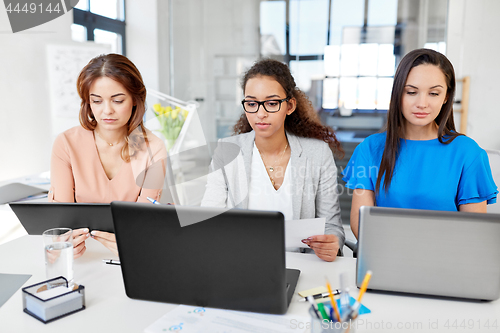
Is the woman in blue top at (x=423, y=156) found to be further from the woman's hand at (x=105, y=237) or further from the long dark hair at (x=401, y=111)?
the woman's hand at (x=105, y=237)

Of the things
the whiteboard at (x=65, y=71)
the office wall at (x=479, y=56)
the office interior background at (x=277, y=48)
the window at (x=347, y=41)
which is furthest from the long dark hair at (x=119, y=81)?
the office wall at (x=479, y=56)

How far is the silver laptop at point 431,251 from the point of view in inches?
34.5

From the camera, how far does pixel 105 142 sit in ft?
5.53

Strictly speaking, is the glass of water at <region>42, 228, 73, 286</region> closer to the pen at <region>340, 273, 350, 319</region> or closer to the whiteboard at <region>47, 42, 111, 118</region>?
the pen at <region>340, 273, 350, 319</region>

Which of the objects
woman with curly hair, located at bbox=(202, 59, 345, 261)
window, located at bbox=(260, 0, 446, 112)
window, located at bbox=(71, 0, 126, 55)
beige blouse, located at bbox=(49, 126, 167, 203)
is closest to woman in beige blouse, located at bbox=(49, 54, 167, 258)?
beige blouse, located at bbox=(49, 126, 167, 203)

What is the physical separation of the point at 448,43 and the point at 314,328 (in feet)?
12.7

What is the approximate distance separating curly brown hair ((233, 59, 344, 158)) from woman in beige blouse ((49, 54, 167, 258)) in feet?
1.54

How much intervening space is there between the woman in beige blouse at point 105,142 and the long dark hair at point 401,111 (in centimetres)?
89

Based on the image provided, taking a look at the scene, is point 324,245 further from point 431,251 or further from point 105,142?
point 105,142

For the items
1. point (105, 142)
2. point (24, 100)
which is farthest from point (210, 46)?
point (105, 142)

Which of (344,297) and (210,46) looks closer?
(344,297)

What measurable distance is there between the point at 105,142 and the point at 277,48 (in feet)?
10.1

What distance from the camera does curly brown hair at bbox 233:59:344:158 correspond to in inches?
61.4

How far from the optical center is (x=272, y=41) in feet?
14.4
